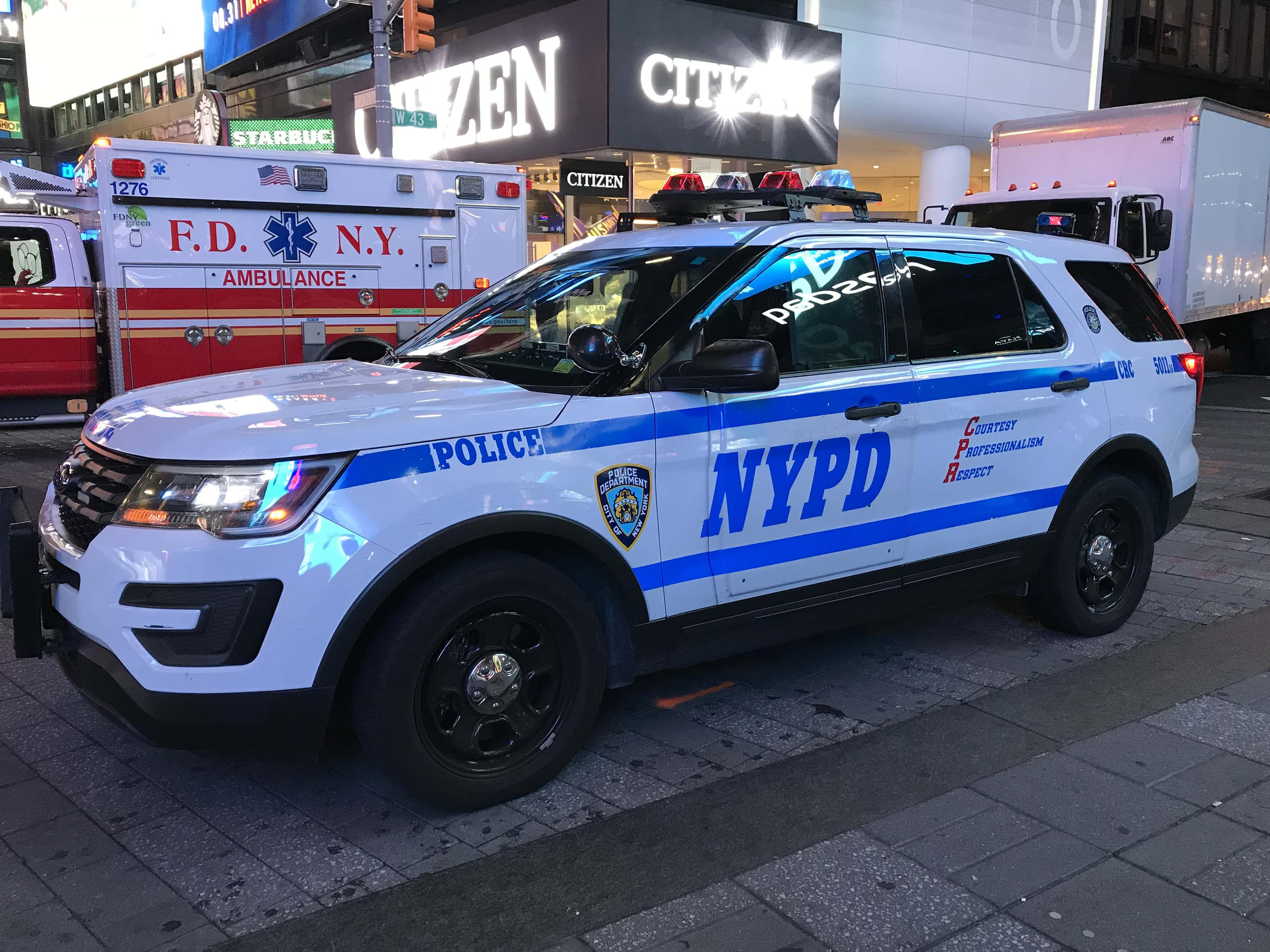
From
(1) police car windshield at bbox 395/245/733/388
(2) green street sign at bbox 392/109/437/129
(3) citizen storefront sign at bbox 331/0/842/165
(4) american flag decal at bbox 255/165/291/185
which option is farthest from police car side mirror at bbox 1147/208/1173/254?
(1) police car windshield at bbox 395/245/733/388

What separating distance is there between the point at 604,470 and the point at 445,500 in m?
0.54

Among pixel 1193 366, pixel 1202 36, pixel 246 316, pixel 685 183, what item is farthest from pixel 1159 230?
pixel 1202 36

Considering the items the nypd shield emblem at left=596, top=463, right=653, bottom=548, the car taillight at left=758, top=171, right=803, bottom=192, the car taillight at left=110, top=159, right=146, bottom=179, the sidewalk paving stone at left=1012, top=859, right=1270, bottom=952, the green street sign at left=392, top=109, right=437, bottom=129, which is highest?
the green street sign at left=392, top=109, right=437, bottom=129

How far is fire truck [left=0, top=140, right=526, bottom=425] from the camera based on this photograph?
9.73 metres

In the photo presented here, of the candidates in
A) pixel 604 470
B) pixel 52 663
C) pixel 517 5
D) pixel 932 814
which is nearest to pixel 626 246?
pixel 604 470

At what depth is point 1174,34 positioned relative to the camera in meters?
25.6

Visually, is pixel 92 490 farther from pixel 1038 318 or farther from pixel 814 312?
pixel 1038 318

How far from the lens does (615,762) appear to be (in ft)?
12.6

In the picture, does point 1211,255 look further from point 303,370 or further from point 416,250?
point 303,370

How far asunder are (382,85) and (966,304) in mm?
10740

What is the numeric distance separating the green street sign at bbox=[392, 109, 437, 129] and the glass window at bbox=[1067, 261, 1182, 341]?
10.4 m

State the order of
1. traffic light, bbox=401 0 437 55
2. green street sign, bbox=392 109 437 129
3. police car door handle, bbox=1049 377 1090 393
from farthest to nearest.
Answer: green street sign, bbox=392 109 437 129 < traffic light, bbox=401 0 437 55 < police car door handle, bbox=1049 377 1090 393

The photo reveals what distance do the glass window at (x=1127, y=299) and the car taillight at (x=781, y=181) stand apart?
4.20ft

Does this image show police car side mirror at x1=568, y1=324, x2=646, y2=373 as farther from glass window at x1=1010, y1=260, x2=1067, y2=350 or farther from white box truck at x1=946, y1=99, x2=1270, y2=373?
white box truck at x1=946, y1=99, x2=1270, y2=373
